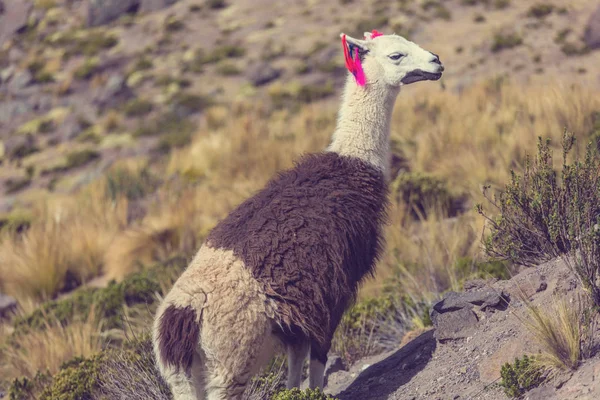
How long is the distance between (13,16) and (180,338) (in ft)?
135

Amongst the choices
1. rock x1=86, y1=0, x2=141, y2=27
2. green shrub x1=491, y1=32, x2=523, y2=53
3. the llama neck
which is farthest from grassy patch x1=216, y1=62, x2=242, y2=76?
the llama neck

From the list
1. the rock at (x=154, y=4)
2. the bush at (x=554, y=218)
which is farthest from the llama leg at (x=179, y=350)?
the rock at (x=154, y=4)

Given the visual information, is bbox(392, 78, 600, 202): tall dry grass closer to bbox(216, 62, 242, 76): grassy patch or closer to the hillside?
the hillside

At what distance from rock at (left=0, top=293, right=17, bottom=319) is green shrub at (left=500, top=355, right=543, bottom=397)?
271 inches

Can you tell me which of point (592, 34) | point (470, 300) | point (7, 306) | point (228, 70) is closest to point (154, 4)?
point (228, 70)

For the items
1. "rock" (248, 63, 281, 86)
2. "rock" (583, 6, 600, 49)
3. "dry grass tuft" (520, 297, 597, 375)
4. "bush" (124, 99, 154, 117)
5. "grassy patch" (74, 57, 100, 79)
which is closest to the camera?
"dry grass tuft" (520, 297, 597, 375)

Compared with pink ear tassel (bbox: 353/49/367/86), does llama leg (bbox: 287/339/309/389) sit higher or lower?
lower

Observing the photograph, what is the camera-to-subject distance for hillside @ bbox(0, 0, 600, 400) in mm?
4746

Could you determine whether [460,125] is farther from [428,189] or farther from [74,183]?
[74,183]

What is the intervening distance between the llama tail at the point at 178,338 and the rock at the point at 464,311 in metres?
1.70

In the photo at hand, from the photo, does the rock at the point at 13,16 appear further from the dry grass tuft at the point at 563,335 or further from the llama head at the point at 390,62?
the dry grass tuft at the point at 563,335

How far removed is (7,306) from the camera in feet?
29.8

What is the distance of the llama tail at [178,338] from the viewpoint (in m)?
3.79

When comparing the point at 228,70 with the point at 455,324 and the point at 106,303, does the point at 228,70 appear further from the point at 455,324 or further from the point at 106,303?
the point at 455,324
